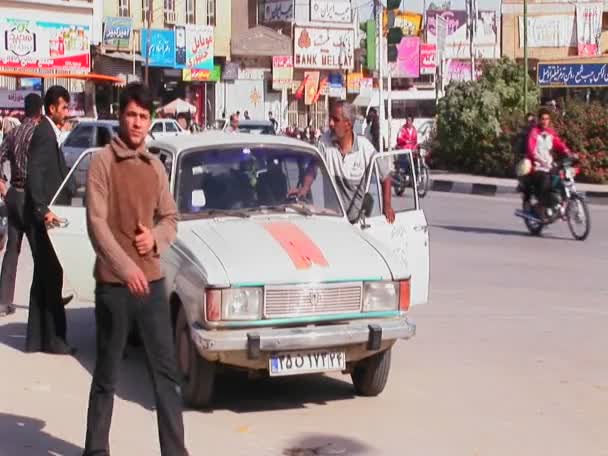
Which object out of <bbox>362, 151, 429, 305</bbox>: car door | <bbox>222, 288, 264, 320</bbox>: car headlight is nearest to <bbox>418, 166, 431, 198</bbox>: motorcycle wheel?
<bbox>362, 151, 429, 305</bbox>: car door

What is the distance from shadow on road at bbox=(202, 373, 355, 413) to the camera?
7.58 m

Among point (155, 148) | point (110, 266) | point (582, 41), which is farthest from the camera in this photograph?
point (582, 41)

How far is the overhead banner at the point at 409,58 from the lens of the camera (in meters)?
66.8

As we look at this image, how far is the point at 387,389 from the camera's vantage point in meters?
8.00

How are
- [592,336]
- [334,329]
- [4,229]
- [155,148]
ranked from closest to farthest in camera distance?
1. [334,329]
2. [155,148]
3. [592,336]
4. [4,229]

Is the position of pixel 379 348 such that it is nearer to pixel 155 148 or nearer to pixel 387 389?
pixel 387 389

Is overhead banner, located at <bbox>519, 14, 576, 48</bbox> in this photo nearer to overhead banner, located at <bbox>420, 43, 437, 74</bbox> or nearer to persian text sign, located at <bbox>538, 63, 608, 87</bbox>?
overhead banner, located at <bbox>420, 43, 437, 74</bbox>

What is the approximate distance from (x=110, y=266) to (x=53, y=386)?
267cm

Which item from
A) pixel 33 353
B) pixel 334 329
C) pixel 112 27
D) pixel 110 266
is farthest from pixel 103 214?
pixel 112 27

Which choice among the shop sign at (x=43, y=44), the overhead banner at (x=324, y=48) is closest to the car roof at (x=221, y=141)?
the shop sign at (x=43, y=44)

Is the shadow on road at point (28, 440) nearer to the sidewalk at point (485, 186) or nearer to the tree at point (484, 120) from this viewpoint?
the sidewalk at point (485, 186)

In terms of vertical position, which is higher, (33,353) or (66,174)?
(66,174)

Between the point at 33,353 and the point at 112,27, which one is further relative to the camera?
the point at 112,27

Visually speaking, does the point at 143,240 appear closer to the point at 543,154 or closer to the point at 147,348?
the point at 147,348
